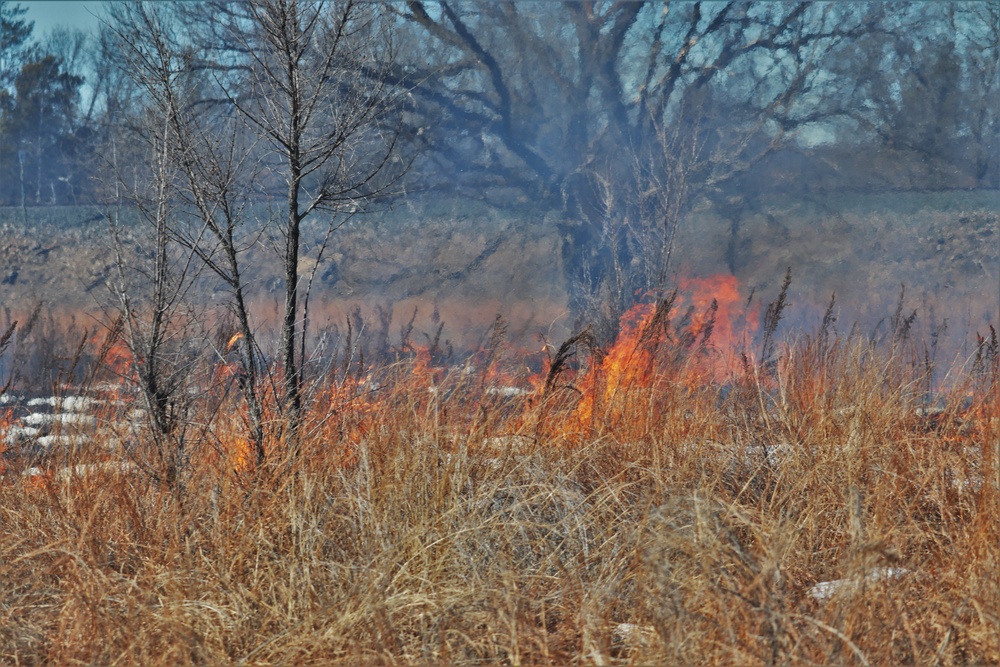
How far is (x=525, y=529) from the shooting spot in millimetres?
2668

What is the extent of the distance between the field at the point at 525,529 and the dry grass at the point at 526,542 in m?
0.01

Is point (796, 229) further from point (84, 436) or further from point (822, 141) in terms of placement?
point (84, 436)

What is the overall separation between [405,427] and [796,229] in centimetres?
961

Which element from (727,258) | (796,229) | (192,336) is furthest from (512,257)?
(192,336)

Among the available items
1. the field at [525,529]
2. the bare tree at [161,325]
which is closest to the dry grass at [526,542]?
the field at [525,529]

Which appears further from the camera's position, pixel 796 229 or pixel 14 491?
pixel 796 229

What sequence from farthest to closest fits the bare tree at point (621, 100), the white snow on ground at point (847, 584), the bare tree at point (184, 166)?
the bare tree at point (621, 100) → the bare tree at point (184, 166) → the white snow on ground at point (847, 584)

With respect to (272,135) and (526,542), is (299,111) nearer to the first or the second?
(272,135)

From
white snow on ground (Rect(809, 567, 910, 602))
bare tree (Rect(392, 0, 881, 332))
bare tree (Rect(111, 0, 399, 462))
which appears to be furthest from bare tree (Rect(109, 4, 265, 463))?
bare tree (Rect(392, 0, 881, 332))

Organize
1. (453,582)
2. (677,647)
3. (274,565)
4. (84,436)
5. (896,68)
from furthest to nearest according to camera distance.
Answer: (896,68) → (84,436) → (274,565) → (453,582) → (677,647)

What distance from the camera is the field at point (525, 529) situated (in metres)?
2.03

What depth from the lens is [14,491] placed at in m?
3.14

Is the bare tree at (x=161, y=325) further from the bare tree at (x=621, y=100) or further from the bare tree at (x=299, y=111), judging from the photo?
the bare tree at (x=621, y=100)

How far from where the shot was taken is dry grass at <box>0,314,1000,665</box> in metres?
2.02
